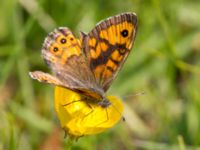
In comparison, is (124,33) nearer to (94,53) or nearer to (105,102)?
(94,53)

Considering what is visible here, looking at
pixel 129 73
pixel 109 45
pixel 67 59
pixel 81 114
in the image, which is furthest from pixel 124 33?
pixel 129 73

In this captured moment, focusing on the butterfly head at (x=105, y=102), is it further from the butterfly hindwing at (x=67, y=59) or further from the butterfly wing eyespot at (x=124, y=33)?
the butterfly wing eyespot at (x=124, y=33)

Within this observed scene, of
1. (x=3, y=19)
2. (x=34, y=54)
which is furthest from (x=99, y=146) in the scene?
(x=3, y=19)

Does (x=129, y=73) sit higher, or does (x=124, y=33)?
(x=124, y=33)

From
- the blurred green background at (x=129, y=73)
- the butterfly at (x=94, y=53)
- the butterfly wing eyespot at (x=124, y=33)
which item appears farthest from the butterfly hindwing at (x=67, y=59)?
the blurred green background at (x=129, y=73)

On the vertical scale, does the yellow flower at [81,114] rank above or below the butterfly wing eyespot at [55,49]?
below

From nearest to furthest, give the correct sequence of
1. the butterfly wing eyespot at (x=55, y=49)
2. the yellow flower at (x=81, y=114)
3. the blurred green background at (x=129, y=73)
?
the yellow flower at (x=81, y=114) < the butterfly wing eyespot at (x=55, y=49) < the blurred green background at (x=129, y=73)

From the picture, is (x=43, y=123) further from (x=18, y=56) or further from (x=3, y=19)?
(x=3, y=19)
